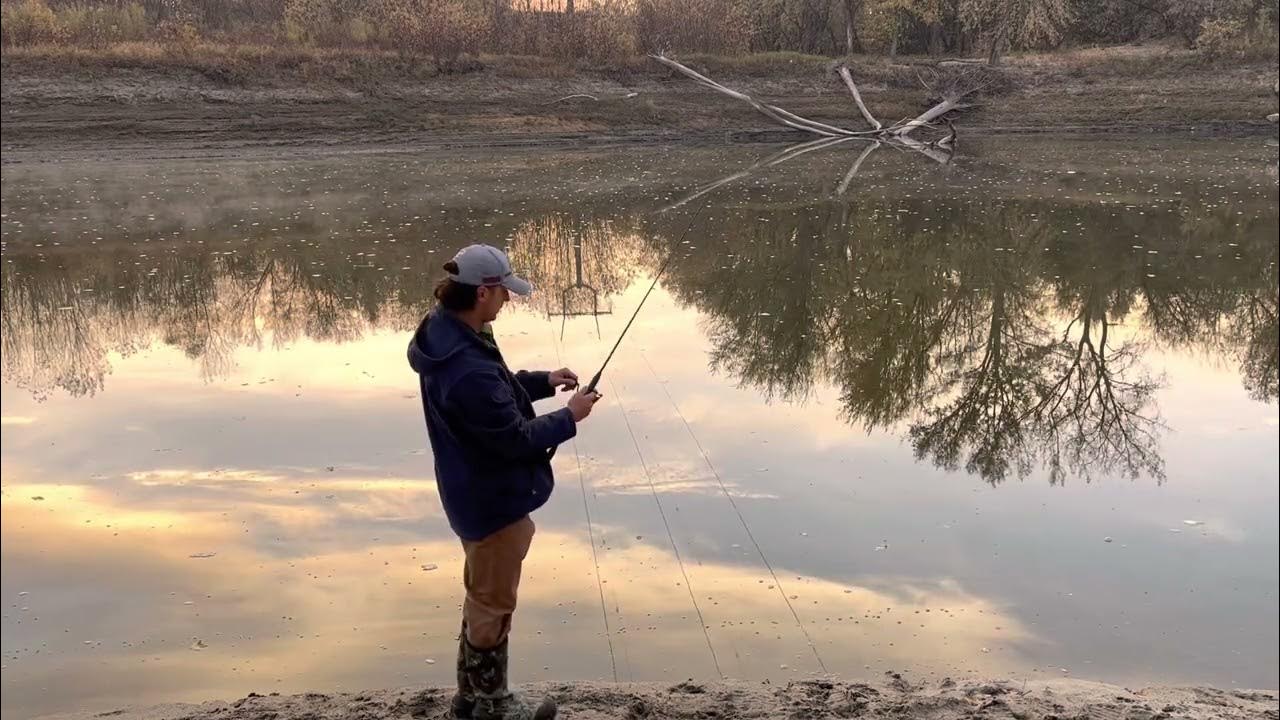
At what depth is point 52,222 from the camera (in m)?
16.6

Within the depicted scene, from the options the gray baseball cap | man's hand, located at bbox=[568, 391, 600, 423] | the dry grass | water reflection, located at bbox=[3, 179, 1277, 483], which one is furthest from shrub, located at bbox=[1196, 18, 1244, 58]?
the gray baseball cap

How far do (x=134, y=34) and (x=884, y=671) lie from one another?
31.8 metres

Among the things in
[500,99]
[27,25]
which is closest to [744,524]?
[500,99]

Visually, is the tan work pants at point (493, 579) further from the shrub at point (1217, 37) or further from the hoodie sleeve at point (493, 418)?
the shrub at point (1217, 37)

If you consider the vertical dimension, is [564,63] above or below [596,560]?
above

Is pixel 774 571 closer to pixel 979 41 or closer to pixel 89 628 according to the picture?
pixel 89 628

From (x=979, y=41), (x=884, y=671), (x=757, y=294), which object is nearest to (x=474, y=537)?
(x=884, y=671)

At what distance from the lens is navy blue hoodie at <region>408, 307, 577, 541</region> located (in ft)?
11.0

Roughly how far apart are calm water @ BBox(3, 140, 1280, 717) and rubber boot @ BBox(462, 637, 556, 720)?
0.63 m

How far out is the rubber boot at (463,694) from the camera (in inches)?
151

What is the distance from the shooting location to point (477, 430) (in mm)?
3344

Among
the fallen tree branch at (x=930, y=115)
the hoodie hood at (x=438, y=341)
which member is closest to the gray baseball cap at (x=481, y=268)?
the hoodie hood at (x=438, y=341)

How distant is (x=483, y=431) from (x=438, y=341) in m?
0.30

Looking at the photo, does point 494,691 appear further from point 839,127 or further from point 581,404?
point 839,127
